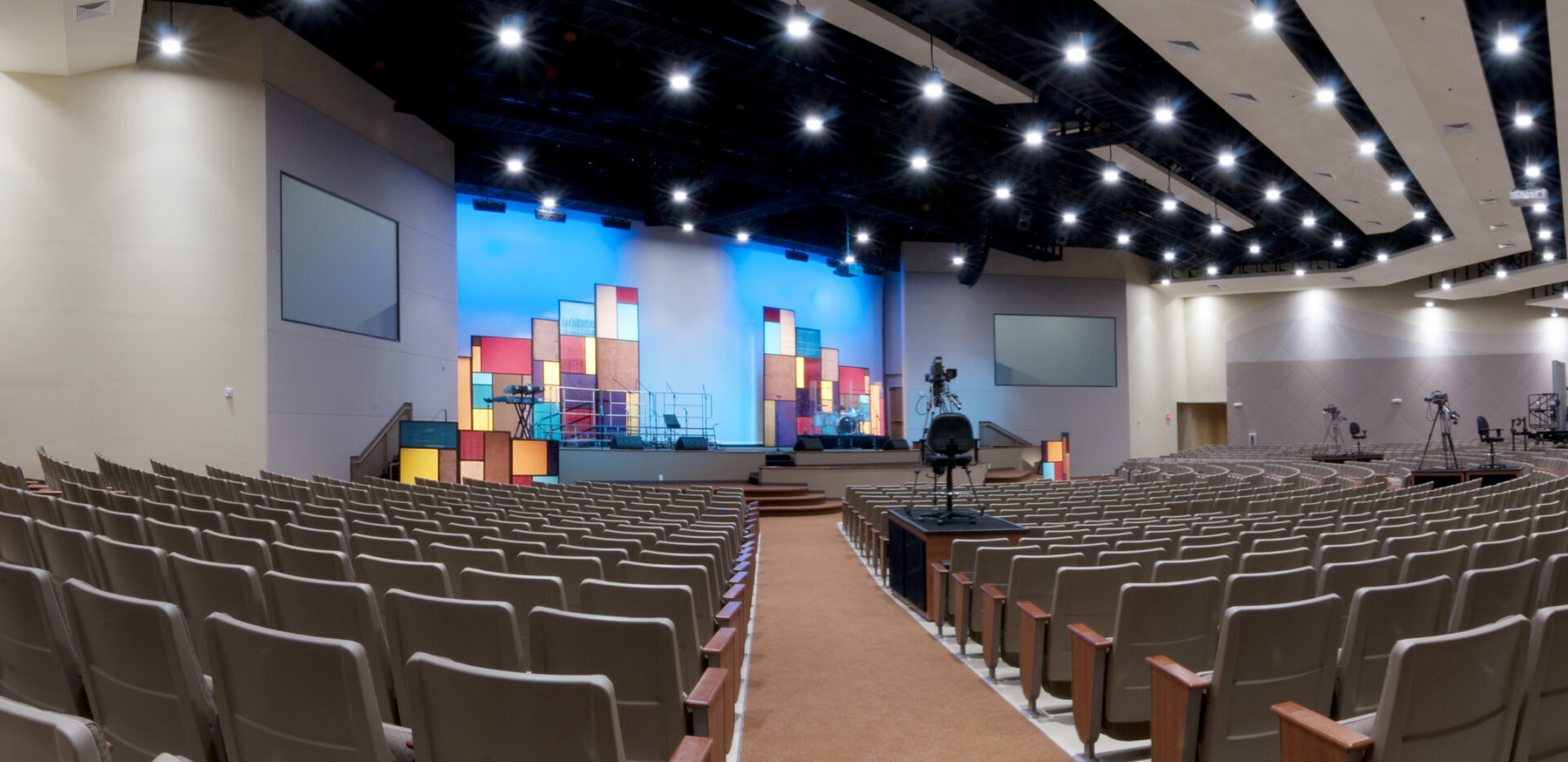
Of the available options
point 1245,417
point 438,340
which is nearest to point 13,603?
point 438,340

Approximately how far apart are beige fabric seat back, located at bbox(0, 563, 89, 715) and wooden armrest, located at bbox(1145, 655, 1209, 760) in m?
2.95

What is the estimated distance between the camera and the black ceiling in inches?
366

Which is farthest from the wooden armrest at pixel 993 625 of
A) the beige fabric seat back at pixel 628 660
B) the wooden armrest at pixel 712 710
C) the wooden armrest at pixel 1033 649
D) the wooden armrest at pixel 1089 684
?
the beige fabric seat back at pixel 628 660

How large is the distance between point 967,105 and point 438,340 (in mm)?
9094

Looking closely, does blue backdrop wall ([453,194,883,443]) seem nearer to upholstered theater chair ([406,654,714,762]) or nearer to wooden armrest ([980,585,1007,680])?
wooden armrest ([980,585,1007,680])

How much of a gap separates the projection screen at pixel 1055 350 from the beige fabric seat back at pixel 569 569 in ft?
64.8

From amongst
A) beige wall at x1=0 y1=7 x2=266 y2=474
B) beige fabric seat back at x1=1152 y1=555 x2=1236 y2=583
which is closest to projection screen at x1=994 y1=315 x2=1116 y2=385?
beige wall at x1=0 y1=7 x2=266 y2=474

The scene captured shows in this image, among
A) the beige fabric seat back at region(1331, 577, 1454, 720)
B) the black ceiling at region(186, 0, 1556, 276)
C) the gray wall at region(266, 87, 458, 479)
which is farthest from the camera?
the gray wall at region(266, 87, 458, 479)

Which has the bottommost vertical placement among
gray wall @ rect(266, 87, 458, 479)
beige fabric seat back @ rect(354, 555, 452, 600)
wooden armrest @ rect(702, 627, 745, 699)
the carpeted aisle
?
the carpeted aisle

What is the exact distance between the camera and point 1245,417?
25.8 metres

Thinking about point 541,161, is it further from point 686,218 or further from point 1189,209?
point 1189,209

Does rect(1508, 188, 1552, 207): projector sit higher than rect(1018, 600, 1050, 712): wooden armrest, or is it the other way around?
rect(1508, 188, 1552, 207): projector

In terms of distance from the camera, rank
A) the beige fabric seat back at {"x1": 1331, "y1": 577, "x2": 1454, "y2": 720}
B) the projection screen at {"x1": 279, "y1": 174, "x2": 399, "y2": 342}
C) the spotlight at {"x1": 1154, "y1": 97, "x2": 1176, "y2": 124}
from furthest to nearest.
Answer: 1. the projection screen at {"x1": 279, "y1": 174, "x2": 399, "y2": 342}
2. the spotlight at {"x1": 1154, "y1": 97, "x2": 1176, "y2": 124}
3. the beige fabric seat back at {"x1": 1331, "y1": 577, "x2": 1454, "y2": 720}

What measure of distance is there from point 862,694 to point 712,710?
1926 mm
